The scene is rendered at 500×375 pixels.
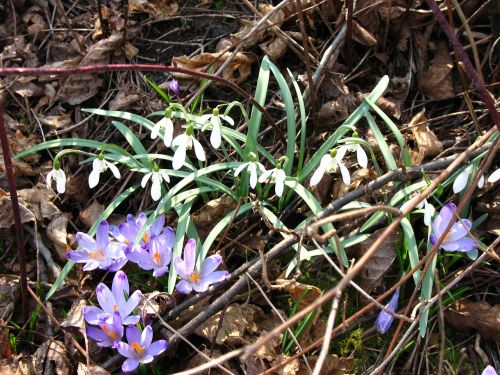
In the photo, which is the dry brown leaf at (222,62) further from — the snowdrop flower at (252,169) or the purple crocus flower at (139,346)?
the purple crocus flower at (139,346)

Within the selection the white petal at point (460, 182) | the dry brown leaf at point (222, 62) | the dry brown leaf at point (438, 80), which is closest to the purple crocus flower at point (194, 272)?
the white petal at point (460, 182)

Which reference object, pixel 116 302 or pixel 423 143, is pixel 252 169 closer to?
pixel 116 302

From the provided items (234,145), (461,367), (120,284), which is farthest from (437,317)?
(120,284)

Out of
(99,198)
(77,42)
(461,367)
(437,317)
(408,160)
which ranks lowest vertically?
(461,367)

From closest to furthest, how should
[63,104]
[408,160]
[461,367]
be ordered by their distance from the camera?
1. [461,367]
2. [408,160]
3. [63,104]

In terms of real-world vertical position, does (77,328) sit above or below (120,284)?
below

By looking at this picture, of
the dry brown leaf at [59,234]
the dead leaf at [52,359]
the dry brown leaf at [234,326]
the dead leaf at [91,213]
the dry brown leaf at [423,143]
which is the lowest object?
the dead leaf at [52,359]

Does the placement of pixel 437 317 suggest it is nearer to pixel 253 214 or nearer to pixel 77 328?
pixel 253 214
